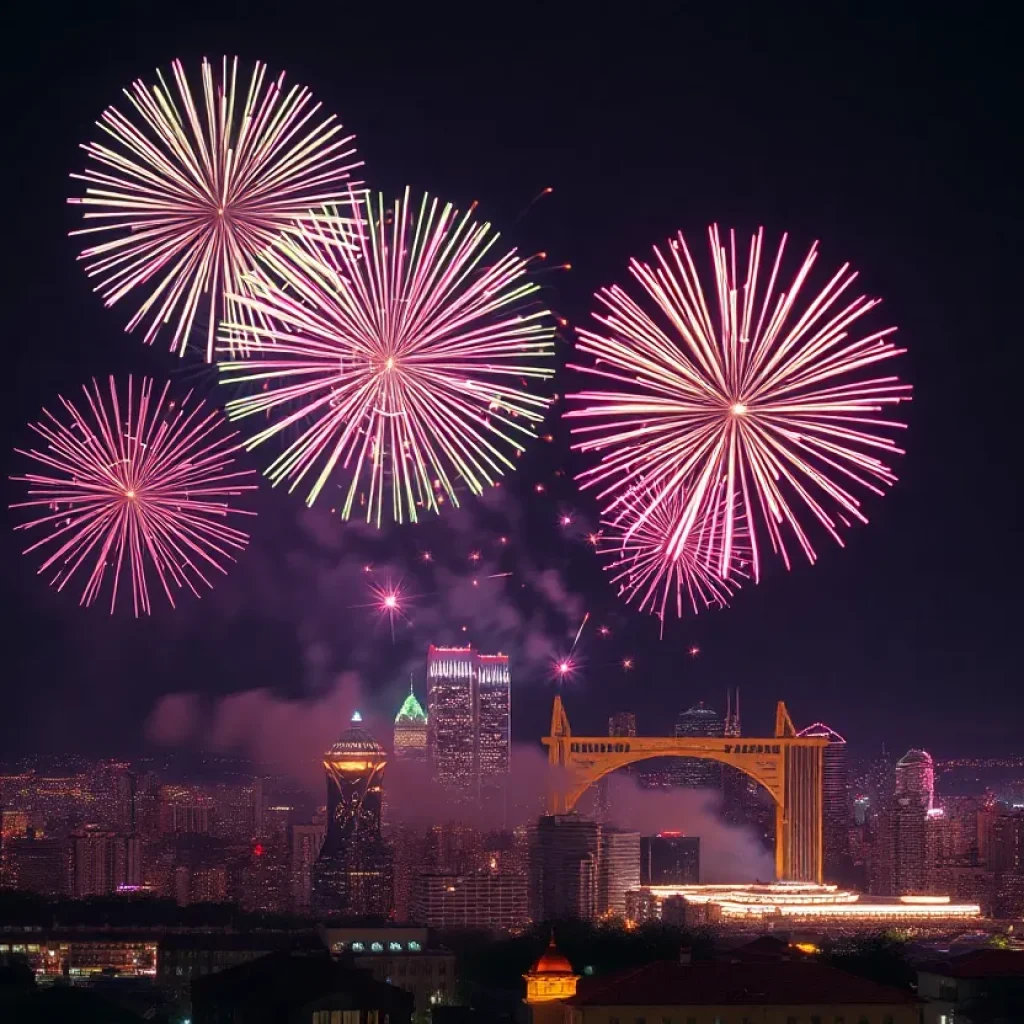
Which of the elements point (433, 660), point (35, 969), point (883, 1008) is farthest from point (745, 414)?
point (433, 660)

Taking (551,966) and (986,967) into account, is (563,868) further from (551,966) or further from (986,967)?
(551,966)

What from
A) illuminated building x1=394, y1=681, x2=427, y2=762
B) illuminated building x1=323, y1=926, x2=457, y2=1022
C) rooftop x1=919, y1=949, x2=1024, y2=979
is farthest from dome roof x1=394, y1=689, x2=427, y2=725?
rooftop x1=919, y1=949, x2=1024, y2=979

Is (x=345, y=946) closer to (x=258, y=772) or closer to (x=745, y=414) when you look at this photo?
(x=745, y=414)

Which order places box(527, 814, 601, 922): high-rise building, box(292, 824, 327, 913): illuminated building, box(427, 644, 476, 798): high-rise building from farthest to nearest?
box(292, 824, 327, 913): illuminated building, box(527, 814, 601, 922): high-rise building, box(427, 644, 476, 798): high-rise building

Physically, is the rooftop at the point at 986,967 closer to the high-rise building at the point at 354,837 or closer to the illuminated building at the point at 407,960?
the illuminated building at the point at 407,960

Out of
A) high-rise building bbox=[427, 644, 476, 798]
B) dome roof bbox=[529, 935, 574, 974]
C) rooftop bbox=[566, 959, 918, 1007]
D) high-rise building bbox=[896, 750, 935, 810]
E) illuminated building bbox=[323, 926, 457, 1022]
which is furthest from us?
high-rise building bbox=[896, 750, 935, 810]

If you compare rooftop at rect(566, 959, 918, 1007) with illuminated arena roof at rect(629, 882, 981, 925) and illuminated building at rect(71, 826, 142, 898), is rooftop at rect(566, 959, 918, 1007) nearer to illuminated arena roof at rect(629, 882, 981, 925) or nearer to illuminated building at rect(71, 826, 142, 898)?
illuminated arena roof at rect(629, 882, 981, 925)

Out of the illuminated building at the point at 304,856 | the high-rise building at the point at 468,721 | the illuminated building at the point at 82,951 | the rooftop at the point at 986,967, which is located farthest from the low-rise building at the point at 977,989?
the illuminated building at the point at 304,856

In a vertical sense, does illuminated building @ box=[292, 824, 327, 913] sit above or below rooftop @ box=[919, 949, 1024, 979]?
above
